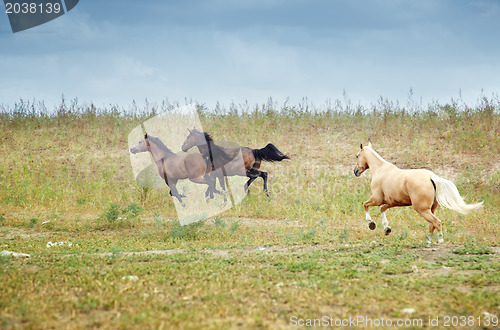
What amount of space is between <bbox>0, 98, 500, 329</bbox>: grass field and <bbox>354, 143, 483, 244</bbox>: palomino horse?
66cm

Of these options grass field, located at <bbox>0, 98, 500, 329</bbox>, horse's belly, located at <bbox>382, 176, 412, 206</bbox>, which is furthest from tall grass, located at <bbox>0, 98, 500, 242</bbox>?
horse's belly, located at <bbox>382, 176, 412, 206</bbox>

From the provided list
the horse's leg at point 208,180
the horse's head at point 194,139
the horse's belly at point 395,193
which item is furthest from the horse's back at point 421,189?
the horse's leg at point 208,180

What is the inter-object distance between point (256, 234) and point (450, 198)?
13.9 ft

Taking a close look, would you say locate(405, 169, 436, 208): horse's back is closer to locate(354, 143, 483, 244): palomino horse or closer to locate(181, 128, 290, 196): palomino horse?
locate(354, 143, 483, 244): palomino horse

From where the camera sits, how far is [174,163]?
1281 centimetres

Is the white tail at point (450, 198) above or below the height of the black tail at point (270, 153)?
below

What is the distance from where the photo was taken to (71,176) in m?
18.3

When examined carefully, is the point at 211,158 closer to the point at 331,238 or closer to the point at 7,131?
the point at 331,238

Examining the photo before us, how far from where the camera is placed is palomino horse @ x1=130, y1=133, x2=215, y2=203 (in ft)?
41.7

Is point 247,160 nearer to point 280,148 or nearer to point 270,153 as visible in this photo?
point 270,153

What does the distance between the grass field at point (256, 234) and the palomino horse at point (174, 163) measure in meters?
1.25

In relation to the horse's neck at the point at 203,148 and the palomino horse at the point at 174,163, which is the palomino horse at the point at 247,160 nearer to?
the horse's neck at the point at 203,148

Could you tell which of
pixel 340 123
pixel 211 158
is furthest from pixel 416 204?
pixel 340 123

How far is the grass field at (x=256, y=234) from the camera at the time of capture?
432 centimetres
